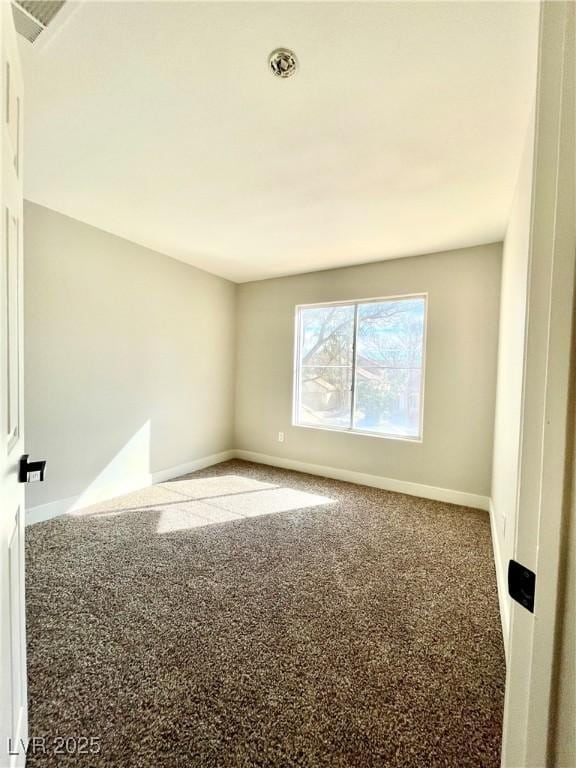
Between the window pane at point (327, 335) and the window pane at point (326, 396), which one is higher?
the window pane at point (327, 335)

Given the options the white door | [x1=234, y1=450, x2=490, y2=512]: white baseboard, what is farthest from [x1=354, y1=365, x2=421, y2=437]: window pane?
the white door

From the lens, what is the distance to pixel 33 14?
1.19m

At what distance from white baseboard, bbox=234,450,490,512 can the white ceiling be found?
2499mm

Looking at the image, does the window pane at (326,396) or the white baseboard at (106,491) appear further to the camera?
the window pane at (326,396)

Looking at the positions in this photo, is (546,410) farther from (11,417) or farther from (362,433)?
(362,433)

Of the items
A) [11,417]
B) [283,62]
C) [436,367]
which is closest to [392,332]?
[436,367]

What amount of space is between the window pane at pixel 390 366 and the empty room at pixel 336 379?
0.03 m

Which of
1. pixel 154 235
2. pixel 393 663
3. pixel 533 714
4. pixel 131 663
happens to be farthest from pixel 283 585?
A: pixel 154 235

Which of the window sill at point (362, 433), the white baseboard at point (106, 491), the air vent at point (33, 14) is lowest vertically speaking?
the white baseboard at point (106, 491)

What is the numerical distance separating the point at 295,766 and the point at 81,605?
135 centimetres

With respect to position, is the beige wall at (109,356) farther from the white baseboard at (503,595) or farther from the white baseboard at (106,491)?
the white baseboard at (503,595)

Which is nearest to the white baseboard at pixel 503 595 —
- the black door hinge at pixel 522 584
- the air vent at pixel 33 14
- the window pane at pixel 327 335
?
the black door hinge at pixel 522 584

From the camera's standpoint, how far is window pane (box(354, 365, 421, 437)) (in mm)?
3547

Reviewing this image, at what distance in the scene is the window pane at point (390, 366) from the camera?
3531 mm
